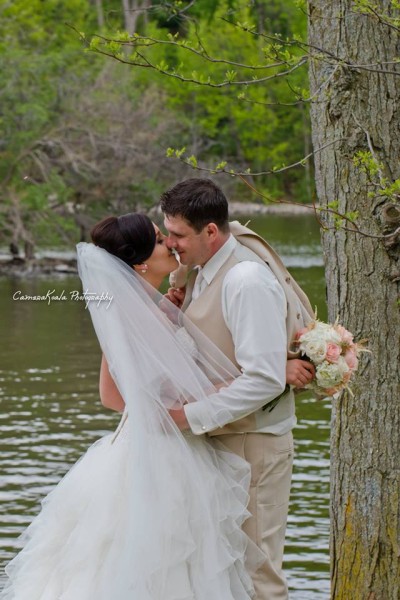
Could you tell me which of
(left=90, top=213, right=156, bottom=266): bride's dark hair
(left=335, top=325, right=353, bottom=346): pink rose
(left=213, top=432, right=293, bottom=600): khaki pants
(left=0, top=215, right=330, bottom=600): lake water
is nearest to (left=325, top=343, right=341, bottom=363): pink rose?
(left=335, top=325, right=353, bottom=346): pink rose

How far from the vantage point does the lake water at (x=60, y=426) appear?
9.59 m

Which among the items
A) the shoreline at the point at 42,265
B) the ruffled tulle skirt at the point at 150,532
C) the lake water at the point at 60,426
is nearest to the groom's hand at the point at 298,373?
the ruffled tulle skirt at the point at 150,532

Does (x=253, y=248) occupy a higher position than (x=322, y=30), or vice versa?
(x=322, y=30)

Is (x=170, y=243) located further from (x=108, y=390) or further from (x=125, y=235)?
(x=108, y=390)

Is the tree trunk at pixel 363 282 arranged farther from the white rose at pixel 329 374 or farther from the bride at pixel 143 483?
the bride at pixel 143 483

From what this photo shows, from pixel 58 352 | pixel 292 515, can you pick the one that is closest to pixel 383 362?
pixel 292 515

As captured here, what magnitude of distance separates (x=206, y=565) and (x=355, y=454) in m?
1.45

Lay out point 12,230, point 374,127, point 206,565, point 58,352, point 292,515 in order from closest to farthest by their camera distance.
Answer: point 206,565, point 374,127, point 292,515, point 58,352, point 12,230

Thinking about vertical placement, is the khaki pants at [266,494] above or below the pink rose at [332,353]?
below

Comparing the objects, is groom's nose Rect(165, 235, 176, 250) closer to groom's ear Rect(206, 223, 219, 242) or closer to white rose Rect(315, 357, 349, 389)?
groom's ear Rect(206, 223, 219, 242)

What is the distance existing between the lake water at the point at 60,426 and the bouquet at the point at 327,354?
259 centimetres

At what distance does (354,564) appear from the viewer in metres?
5.61

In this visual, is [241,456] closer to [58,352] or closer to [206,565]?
[206,565]

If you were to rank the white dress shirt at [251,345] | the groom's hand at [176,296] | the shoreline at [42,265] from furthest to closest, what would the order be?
1. the shoreline at [42,265]
2. the groom's hand at [176,296]
3. the white dress shirt at [251,345]
